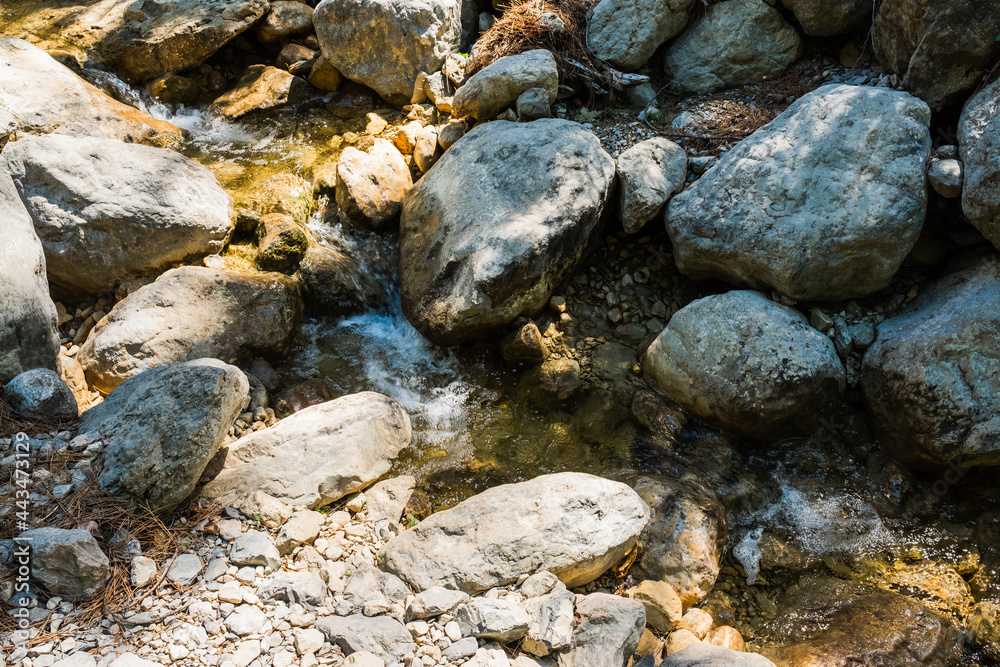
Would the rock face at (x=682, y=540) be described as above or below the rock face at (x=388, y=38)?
below

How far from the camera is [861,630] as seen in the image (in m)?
3.24

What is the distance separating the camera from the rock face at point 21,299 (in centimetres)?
327

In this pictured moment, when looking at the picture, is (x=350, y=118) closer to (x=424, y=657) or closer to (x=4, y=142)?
(x=4, y=142)

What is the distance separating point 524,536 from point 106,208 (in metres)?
3.63

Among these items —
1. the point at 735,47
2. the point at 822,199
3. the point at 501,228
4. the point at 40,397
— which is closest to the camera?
the point at 40,397

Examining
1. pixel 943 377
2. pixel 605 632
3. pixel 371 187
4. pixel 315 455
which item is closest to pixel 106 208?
pixel 371 187

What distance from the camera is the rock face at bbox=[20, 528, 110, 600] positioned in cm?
246

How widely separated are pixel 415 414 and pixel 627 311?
1.81 meters

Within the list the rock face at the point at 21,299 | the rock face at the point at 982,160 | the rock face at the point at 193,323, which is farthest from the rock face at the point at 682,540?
the rock face at the point at 21,299

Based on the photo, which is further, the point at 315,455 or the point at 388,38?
the point at 388,38

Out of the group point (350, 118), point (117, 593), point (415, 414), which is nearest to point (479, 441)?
point (415, 414)

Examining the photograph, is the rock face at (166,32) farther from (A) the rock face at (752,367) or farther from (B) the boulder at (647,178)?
(A) the rock face at (752,367)

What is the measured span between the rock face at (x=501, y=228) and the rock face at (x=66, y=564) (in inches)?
98.6

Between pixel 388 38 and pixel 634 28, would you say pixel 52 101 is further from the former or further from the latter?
pixel 634 28
